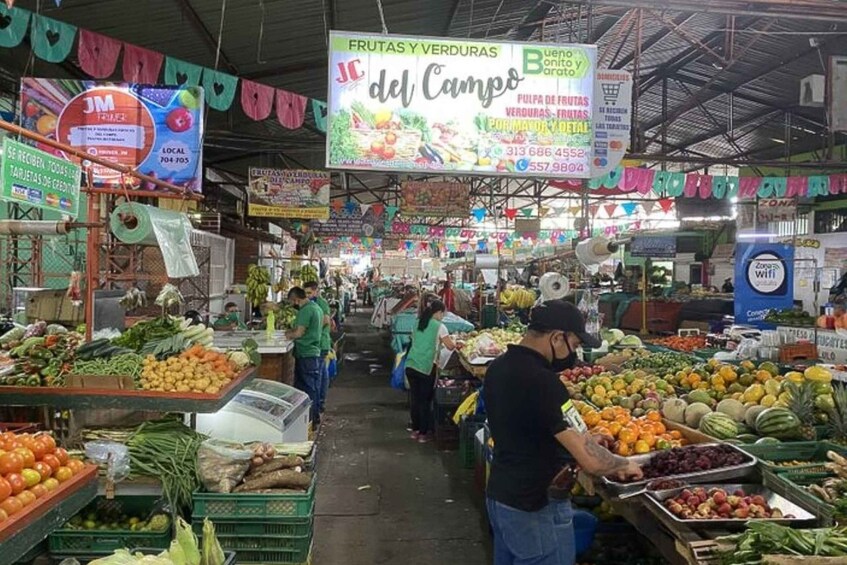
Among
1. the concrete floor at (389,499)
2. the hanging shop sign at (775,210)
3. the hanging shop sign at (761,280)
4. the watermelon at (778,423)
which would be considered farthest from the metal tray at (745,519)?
the hanging shop sign at (775,210)

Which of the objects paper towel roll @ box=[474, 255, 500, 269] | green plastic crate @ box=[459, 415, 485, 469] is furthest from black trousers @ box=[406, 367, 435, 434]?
paper towel roll @ box=[474, 255, 500, 269]

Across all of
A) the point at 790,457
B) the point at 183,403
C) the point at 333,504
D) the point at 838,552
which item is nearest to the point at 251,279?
the point at 333,504

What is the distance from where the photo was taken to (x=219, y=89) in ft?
21.8

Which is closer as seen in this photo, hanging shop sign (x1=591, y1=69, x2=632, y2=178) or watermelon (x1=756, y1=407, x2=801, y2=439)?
watermelon (x1=756, y1=407, x2=801, y2=439)

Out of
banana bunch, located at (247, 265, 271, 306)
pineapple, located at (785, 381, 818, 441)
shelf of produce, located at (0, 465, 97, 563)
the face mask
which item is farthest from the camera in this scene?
banana bunch, located at (247, 265, 271, 306)

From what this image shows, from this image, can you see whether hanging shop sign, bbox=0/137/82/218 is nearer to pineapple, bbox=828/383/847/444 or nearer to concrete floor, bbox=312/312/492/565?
concrete floor, bbox=312/312/492/565

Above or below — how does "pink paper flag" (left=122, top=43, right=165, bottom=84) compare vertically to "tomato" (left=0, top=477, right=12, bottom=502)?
above

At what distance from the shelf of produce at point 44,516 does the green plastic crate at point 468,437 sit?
444cm

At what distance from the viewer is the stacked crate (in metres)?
3.62

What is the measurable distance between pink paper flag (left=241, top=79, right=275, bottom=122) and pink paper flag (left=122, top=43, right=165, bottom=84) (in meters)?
1.19

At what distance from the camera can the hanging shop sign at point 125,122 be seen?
213 inches

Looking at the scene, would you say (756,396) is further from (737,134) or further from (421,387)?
(737,134)

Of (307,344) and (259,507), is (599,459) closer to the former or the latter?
(259,507)

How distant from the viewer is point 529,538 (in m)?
3.10
